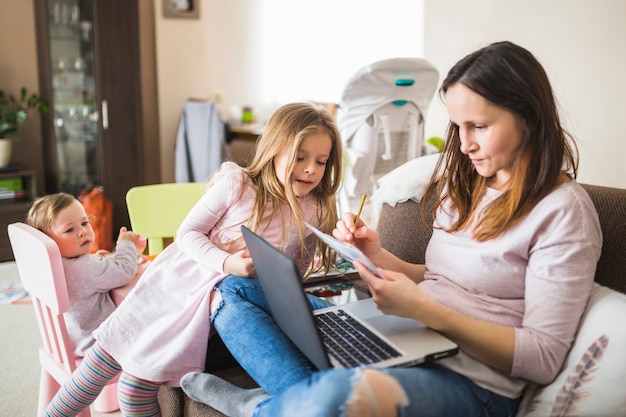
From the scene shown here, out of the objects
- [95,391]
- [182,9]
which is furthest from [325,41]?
[95,391]

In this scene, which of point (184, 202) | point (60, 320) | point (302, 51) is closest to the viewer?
point (60, 320)

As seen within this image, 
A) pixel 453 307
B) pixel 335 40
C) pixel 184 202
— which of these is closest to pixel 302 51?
pixel 335 40

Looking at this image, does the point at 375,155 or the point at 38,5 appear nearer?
the point at 375,155

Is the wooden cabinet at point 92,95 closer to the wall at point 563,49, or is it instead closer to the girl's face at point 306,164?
the wall at point 563,49

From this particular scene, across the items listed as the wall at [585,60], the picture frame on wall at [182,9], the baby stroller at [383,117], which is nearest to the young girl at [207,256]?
the wall at [585,60]

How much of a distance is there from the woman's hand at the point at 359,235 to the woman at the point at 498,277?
0.58ft

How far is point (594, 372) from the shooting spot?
109cm

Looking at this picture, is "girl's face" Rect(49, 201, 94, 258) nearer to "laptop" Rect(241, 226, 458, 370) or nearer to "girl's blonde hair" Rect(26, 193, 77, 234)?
"girl's blonde hair" Rect(26, 193, 77, 234)

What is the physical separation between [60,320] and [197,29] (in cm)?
363

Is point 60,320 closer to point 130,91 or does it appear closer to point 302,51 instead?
point 130,91

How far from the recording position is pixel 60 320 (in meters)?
1.70

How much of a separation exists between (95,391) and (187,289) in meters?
0.35

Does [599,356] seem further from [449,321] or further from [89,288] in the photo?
[89,288]

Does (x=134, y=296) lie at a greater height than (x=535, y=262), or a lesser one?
lesser
